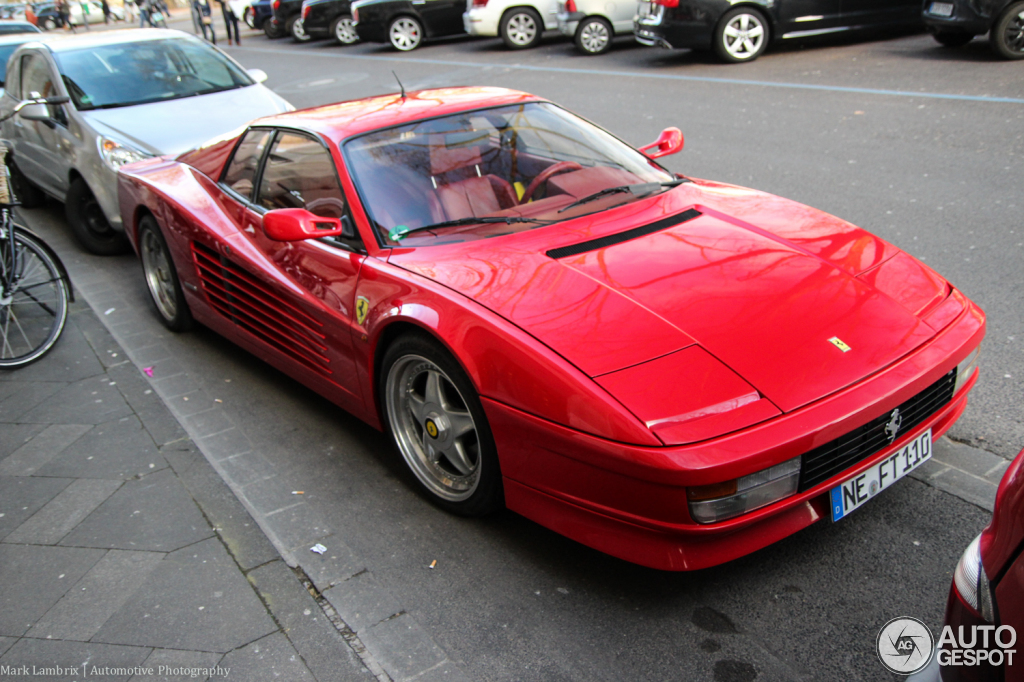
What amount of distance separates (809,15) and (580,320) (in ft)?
34.5

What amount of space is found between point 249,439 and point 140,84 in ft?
14.8

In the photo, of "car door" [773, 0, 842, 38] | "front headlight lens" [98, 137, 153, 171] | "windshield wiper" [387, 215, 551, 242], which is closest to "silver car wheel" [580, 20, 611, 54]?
"car door" [773, 0, 842, 38]

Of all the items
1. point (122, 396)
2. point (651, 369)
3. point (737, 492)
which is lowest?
point (122, 396)

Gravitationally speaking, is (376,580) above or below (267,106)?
below

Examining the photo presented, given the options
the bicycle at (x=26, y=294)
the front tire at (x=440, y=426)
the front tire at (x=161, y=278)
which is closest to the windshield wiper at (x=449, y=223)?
the front tire at (x=440, y=426)

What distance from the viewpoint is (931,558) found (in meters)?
2.74

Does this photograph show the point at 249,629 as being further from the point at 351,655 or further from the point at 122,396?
the point at 122,396

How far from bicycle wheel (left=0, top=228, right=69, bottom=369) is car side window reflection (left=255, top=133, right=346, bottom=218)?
1.77 meters

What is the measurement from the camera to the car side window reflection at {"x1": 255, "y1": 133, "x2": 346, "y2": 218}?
146 inches

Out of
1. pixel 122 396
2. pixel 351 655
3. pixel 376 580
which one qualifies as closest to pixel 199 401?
pixel 122 396

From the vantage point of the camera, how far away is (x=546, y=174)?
3.81 metres

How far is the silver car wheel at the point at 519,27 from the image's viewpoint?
16.6 m

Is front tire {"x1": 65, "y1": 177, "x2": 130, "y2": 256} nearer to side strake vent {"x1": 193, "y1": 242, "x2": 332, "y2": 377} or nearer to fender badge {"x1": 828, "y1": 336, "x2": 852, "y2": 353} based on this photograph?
side strake vent {"x1": 193, "y1": 242, "x2": 332, "y2": 377}

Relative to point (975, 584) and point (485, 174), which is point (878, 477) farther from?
point (485, 174)
